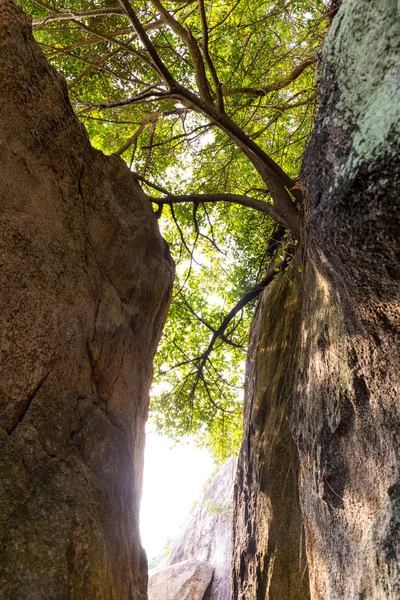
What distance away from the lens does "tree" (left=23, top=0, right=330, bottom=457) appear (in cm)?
684

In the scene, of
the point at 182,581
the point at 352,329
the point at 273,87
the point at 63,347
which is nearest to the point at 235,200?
the point at 273,87

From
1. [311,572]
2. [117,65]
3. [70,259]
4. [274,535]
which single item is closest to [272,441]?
[274,535]

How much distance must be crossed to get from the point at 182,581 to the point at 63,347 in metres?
12.4

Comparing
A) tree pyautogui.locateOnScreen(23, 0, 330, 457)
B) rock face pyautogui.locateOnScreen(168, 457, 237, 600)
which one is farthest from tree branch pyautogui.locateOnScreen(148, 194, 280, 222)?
rock face pyautogui.locateOnScreen(168, 457, 237, 600)

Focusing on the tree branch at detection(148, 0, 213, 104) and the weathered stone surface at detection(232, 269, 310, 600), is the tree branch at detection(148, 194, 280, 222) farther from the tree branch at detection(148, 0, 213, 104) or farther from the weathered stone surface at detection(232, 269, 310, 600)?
the weathered stone surface at detection(232, 269, 310, 600)

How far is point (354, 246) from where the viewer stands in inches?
117

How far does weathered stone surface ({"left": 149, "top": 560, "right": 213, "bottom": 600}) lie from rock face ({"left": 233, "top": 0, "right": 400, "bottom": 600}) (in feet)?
27.0

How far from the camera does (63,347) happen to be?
12.9 ft

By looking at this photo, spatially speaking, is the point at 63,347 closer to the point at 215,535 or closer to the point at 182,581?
the point at 182,581

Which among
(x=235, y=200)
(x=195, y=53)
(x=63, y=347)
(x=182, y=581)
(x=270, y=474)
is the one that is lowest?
(x=182, y=581)

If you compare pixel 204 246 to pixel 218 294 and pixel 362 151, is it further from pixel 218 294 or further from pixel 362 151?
pixel 362 151

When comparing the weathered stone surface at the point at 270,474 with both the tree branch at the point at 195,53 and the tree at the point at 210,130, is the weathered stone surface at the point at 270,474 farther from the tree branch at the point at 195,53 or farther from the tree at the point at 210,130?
the tree branch at the point at 195,53

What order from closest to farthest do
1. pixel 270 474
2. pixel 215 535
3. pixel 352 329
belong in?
1. pixel 352 329
2. pixel 270 474
3. pixel 215 535

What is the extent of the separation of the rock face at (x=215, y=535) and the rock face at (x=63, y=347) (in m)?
9.18
